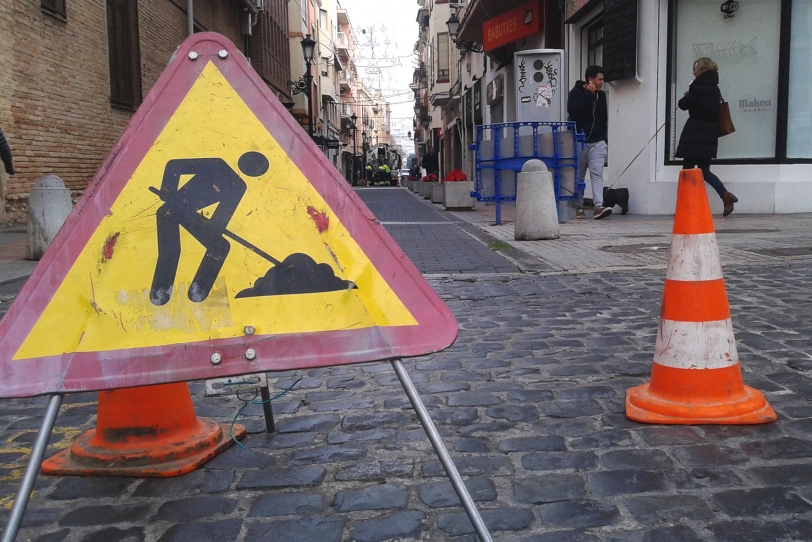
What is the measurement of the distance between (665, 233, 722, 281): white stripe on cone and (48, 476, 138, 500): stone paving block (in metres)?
2.11

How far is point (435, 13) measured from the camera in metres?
42.2

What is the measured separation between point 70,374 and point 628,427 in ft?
6.38

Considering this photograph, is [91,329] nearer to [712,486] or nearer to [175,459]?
[175,459]

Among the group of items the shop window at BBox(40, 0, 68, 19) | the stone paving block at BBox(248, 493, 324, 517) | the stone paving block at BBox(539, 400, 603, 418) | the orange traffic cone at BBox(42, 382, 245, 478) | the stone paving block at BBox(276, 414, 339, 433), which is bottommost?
the stone paving block at BBox(276, 414, 339, 433)

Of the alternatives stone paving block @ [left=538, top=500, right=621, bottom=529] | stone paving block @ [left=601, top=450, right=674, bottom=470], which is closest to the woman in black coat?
stone paving block @ [left=601, top=450, right=674, bottom=470]

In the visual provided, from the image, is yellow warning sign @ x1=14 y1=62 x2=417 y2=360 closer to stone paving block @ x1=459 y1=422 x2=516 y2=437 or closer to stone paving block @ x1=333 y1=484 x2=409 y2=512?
stone paving block @ x1=333 y1=484 x2=409 y2=512

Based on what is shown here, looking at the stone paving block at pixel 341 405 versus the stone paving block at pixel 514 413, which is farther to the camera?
the stone paving block at pixel 341 405

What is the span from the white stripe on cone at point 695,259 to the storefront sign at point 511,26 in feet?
54.4

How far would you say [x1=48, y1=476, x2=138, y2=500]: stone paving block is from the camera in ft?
7.72

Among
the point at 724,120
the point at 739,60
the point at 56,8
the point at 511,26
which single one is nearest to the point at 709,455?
the point at 724,120

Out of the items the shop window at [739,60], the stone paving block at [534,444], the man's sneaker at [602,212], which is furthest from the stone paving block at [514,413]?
the shop window at [739,60]

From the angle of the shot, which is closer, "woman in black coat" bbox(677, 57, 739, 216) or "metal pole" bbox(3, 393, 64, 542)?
"metal pole" bbox(3, 393, 64, 542)

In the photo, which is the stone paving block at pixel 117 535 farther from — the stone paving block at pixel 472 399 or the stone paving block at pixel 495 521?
the stone paving block at pixel 472 399

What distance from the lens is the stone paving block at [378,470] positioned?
8.00ft
